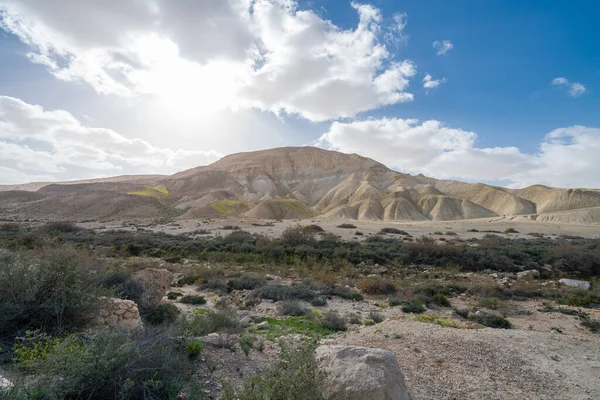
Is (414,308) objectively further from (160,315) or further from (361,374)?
(160,315)

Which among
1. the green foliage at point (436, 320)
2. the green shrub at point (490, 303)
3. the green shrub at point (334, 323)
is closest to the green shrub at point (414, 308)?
the green foliage at point (436, 320)

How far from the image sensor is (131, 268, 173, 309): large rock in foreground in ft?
26.9

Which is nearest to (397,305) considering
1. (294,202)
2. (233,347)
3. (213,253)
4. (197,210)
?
(233,347)

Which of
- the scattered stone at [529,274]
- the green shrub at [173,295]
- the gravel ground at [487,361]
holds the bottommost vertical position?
the scattered stone at [529,274]

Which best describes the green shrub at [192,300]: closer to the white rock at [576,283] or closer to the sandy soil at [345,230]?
the white rock at [576,283]

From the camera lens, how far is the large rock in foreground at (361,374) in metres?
3.87

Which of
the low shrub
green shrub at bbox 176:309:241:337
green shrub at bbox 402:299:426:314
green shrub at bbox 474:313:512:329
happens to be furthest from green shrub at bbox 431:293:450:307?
green shrub at bbox 176:309:241:337

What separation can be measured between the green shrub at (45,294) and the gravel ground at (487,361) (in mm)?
5168

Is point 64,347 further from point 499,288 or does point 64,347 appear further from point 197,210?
point 197,210

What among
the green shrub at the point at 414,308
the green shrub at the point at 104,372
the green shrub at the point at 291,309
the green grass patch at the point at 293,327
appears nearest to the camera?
the green shrub at the point at 104,372

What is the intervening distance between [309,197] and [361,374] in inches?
3572

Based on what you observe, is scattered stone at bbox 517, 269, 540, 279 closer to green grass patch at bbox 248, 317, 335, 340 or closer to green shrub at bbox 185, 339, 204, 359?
green grass patch at bbox 248, 317, 335, 340

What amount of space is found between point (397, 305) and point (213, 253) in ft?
46.1

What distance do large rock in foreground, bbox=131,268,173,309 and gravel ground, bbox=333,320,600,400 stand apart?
5030mm
